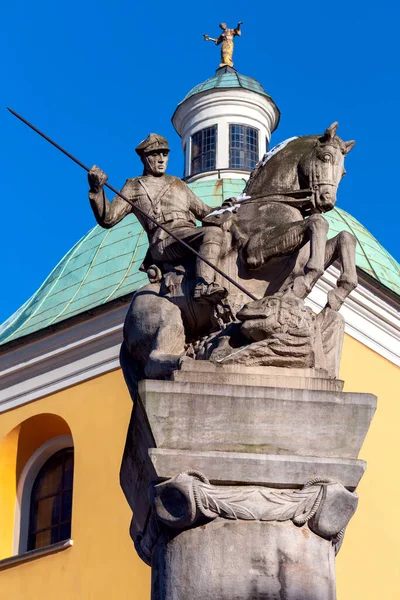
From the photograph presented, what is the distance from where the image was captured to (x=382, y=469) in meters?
23.0

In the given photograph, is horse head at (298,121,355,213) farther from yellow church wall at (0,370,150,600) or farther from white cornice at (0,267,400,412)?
white cornice at (0,267,400,412)

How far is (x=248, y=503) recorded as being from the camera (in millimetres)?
8430

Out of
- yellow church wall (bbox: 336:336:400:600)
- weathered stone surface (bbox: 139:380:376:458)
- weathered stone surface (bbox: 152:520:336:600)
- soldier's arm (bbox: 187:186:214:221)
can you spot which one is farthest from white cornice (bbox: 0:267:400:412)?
weathered stone surface (bbox: 152:520:336:600)

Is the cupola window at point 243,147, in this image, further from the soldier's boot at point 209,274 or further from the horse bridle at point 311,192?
the soldier's boot at point 209,274

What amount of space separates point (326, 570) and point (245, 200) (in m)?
2.59

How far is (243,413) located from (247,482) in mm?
363

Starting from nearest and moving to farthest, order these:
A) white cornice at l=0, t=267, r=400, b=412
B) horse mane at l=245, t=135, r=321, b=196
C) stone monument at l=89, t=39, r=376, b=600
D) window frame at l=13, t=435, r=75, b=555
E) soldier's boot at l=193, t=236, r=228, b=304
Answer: stone monument at l=89, t=39, r=376, b=600
soldier's boot at l=193, t=236, r=228, b=304
horse mane at l=245, t=135, r=321, b=196
white cornice at l=0, t=267, r=400, b=412
window frame at l=13, t=435, r=75, b=555

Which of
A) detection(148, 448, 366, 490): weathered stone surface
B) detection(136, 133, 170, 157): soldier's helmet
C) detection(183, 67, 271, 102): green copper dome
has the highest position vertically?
detection(183, 67, 271, 102): green copper dome

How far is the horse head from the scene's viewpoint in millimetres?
9914

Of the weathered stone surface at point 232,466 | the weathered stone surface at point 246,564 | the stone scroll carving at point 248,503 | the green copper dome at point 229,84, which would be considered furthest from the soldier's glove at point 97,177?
the green copper dome at point 229,84

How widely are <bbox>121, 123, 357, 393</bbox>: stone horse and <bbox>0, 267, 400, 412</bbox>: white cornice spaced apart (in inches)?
516

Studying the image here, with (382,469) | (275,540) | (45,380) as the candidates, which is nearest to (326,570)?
(275,540)

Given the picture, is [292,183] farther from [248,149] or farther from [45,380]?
[248,149]

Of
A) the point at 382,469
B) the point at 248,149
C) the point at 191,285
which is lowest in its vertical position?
the point at 191,285
